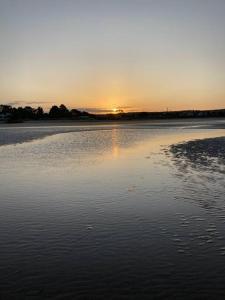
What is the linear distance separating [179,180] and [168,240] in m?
7.98

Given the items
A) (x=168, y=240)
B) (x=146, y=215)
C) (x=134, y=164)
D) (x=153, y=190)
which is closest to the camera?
(x=168, y=240)

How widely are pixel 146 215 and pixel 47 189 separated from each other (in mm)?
5053

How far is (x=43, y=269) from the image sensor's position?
24.0 ft

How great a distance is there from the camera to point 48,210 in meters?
11.8

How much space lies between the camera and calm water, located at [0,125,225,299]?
661cm

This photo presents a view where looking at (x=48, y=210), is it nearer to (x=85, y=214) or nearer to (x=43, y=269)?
(x=85, y=214)

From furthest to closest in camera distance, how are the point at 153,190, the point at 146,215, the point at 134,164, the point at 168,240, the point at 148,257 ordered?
the point at 134,164, the point at 153,190, the point at 146,215, the point at 168,240, the point at 148,257

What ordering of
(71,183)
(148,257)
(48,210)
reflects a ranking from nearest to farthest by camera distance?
(148,257) < (48,210) < (71,183)

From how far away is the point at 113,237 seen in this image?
9102 millimetres

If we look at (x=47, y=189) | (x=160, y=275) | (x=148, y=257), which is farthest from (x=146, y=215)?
(x=47, y=189)

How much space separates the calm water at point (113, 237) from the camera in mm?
6613

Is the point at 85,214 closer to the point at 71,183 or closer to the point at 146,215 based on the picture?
the point at 146,215

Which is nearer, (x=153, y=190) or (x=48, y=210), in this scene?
(x=48, y=210)

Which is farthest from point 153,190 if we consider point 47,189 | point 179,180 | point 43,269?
point 43,269
